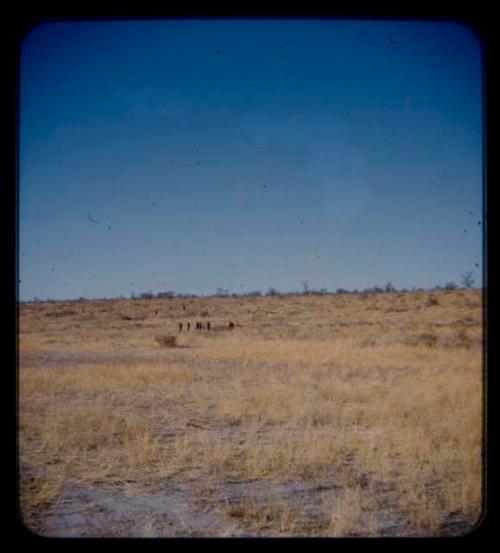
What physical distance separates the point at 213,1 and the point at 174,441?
459 cm

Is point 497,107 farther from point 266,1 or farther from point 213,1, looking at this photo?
point 213,1

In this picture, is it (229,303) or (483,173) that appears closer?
(483,173)

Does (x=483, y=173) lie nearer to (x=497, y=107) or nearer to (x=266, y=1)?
(x=497, y=107)

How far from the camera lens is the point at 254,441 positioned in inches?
226

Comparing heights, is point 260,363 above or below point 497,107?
below

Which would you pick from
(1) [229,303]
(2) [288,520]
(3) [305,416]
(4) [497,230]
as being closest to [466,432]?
(3) [305,416]

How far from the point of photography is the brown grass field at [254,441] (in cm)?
377

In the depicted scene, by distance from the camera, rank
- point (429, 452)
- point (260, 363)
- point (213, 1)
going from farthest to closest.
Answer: point (260, 363), point (429, 452), point (213, 1)

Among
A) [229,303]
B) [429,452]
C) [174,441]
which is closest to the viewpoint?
[429,452]

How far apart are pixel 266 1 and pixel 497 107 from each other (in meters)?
1.03

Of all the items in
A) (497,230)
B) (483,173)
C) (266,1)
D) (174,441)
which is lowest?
(174,441)

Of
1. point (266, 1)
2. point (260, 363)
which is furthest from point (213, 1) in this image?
point (260, 363)

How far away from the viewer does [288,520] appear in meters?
3.67

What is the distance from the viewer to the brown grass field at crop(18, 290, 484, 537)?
12.4 feet
